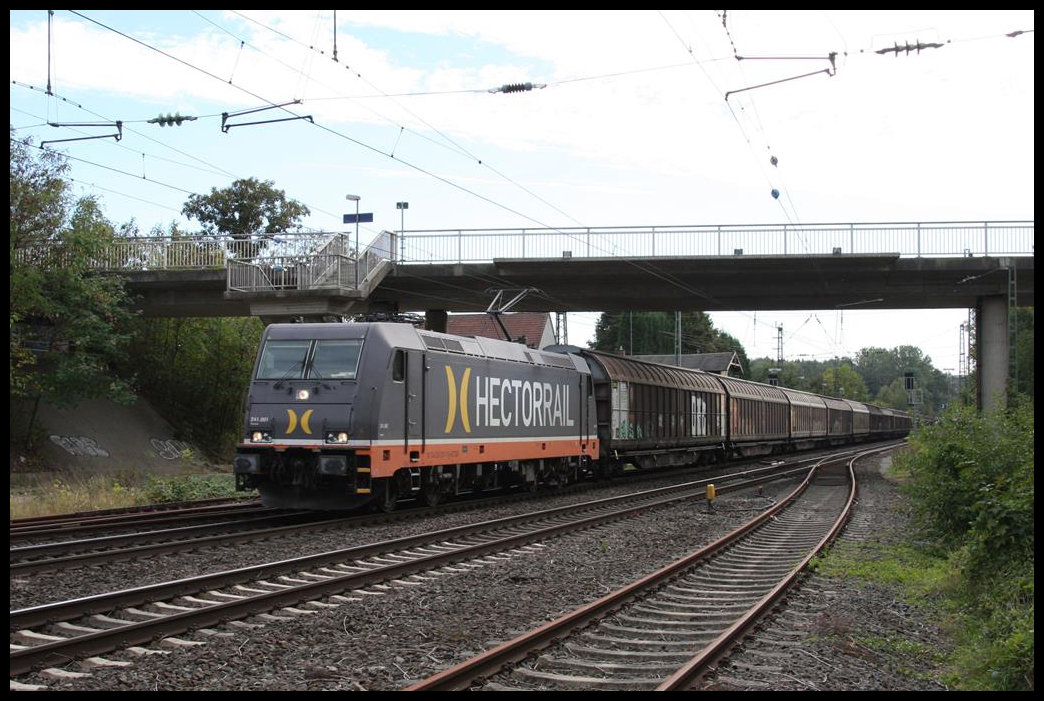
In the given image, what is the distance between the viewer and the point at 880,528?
17031mm

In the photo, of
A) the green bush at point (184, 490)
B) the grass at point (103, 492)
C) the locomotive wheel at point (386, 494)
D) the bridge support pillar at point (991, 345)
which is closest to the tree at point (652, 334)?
the bridge support pillar at point (991, 345)

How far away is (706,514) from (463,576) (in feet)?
29.1

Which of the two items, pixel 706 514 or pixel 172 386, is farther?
pixel 172 386

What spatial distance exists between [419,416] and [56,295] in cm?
1572

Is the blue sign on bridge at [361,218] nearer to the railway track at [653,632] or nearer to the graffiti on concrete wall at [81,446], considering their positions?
the graffiti on concrete wall at [81,446]

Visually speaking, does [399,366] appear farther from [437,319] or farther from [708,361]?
[708,361]

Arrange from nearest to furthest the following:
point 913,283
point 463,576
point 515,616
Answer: point 515,616
point 463,576
point 913,283

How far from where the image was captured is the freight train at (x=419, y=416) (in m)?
15.5

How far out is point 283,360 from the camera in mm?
16312

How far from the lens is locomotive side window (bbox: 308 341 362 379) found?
15.7 meters

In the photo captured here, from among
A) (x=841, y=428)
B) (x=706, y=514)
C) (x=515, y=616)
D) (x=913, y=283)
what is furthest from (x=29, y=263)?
(x=841, y=428)
